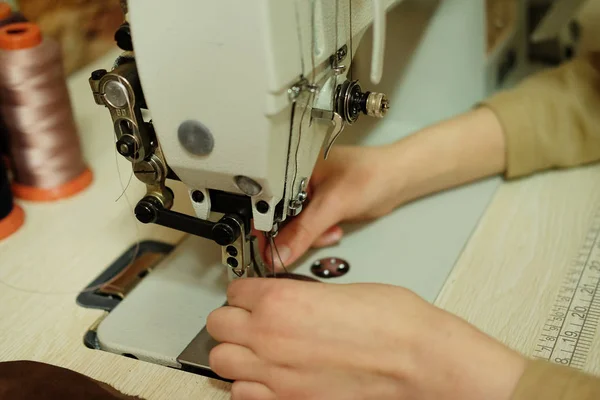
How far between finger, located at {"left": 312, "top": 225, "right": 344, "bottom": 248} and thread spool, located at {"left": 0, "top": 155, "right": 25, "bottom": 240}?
0.45m

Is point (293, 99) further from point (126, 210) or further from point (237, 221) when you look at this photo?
point (126, 210)

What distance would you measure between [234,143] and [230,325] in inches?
7.7

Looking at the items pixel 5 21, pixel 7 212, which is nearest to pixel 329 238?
pixel 7 212

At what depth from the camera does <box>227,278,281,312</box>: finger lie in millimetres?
679

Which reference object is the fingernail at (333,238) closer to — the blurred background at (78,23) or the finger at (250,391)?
the finger at (250,391)

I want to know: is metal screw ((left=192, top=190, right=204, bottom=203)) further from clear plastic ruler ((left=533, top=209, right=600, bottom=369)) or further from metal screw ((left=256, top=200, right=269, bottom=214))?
clear plastic ruler ((left=533, top=209, right=600, bottom=369))

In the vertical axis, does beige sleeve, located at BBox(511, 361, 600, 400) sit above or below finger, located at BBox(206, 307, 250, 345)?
below

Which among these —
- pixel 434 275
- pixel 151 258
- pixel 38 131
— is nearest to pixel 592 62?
pixel 434 275

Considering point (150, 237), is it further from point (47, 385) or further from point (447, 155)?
point (447, 155)

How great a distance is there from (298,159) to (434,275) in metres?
A: 0.29

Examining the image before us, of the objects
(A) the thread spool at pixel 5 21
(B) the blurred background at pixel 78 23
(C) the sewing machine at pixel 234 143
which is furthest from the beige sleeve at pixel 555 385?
(B) the blurred background at pixel 78 23

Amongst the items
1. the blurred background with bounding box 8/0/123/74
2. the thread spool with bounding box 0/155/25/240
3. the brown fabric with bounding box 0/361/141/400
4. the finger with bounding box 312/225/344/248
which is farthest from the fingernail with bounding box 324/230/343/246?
the blurred background with bounding box 8/0/123/74

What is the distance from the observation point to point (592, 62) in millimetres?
1094

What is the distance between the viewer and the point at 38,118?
1.04 metres
